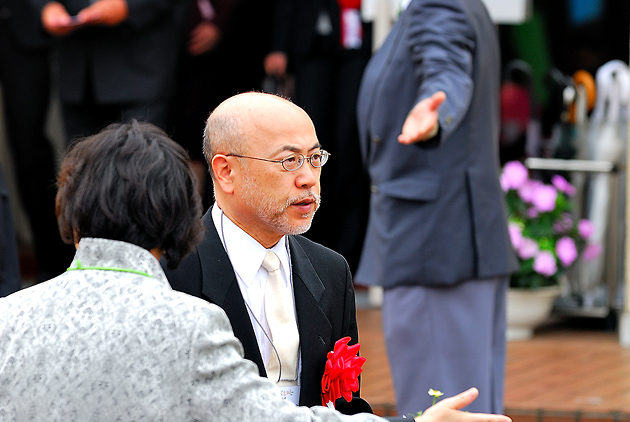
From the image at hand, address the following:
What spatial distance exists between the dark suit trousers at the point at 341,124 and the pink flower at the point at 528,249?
1.19 m

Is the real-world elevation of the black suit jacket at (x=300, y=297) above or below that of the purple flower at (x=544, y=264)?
above

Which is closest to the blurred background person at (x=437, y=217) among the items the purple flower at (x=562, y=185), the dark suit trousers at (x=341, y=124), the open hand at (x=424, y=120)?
the open hand at (x=424, y=120)

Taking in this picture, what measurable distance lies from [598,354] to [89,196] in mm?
4199

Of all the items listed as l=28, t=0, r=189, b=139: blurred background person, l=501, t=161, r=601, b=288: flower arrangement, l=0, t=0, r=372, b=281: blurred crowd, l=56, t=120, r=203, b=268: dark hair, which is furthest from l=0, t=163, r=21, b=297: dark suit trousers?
l=501, t=161, r=601, b=288: flower arrangement

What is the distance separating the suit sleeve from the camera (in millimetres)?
3240

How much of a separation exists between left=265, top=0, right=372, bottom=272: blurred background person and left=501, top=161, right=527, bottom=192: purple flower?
40.0 inches

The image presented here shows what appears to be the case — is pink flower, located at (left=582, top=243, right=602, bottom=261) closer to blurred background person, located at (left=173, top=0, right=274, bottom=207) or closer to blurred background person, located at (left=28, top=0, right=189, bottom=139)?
blurred background person, located at (left=173, top=0, right=274, bottom=207)

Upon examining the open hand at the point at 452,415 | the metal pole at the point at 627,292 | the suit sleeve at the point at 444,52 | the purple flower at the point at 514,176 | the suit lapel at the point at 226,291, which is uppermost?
the suit sleeve at the point at 444,52

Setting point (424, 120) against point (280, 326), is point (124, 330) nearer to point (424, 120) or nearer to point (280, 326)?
point (280, 326)

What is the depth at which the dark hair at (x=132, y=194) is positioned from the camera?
65.7 inches

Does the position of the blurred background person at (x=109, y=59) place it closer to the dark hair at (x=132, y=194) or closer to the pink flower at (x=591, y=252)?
the pink flower at (x=591, y=252)

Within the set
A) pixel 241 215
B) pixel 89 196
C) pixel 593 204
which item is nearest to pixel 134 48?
pixel 593 204

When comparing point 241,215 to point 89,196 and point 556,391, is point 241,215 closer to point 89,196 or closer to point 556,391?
point 89,196

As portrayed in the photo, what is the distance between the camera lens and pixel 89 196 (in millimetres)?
1676
